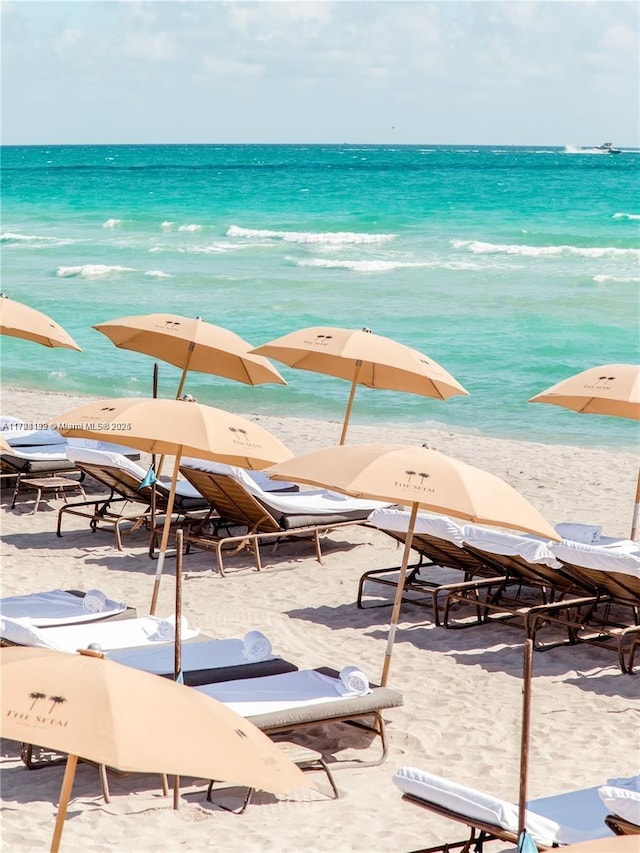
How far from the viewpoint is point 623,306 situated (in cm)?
2859

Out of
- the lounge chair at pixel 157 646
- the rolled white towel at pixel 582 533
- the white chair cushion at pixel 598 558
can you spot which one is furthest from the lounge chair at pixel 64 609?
the rolled white towel at pixel 582 533

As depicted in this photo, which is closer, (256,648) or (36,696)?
(36,696)

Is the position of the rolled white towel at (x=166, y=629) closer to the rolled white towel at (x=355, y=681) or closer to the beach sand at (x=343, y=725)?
the beach sand at (x=343, y=725)

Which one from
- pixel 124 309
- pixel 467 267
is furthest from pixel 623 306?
pixel 124 309

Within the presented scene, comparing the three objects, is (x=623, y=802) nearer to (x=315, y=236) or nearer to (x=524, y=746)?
(x=524, y=746)

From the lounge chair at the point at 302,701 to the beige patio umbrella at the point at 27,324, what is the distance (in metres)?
5.88

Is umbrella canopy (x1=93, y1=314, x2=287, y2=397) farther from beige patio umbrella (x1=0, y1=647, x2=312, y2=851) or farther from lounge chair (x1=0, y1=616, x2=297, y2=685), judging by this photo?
beige patio umbrella (x1=0, y1=647, x2=312, y2=851)

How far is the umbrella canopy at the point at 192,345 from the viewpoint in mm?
11195

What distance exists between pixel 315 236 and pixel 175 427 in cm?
3765

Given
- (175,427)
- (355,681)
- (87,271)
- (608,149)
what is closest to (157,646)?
(355,681)

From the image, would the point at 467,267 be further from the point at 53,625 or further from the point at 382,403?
the point at 53,625

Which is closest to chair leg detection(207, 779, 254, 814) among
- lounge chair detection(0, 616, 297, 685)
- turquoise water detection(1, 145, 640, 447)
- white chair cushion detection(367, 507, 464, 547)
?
lounge chair detection(0, 616, 297, 685)

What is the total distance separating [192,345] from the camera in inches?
444

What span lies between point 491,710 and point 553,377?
14.8 meters
